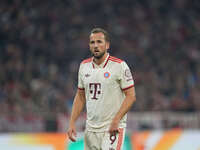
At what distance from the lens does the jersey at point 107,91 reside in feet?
17.5

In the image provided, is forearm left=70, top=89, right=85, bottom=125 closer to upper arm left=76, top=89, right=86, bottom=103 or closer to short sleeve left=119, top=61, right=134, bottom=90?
upper arm left=76, top=89, right=86, bottom=103

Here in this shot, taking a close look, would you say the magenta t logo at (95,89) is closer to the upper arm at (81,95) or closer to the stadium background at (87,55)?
the upper arm at (81,95)

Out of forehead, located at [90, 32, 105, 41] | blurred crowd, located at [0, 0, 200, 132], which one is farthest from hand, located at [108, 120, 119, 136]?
blurred crowd, located at [0, 0, 200, 132]

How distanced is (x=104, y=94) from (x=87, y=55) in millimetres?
9400

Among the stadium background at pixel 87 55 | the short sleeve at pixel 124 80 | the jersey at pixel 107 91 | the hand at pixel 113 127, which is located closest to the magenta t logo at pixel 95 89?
the jersey at pixel 107 91

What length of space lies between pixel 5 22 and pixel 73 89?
2.87 meters

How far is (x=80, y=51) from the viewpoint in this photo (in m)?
14.9

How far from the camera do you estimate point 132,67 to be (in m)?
14.6

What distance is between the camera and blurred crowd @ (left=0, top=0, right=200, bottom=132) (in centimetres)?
1293

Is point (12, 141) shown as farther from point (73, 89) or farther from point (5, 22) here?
point (5, 22)

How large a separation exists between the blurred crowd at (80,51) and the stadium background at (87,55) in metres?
0.02

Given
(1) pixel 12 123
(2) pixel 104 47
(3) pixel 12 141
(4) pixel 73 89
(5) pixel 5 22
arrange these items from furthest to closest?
(5) pixel 5 22 → (4) pixel 73 89 → (1) pixel 12 123 → (3) pixel 12 141 → (2) pixel 104 47

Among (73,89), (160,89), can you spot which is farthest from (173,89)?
(73,89)

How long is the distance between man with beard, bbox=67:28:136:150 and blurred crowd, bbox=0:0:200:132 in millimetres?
6263
